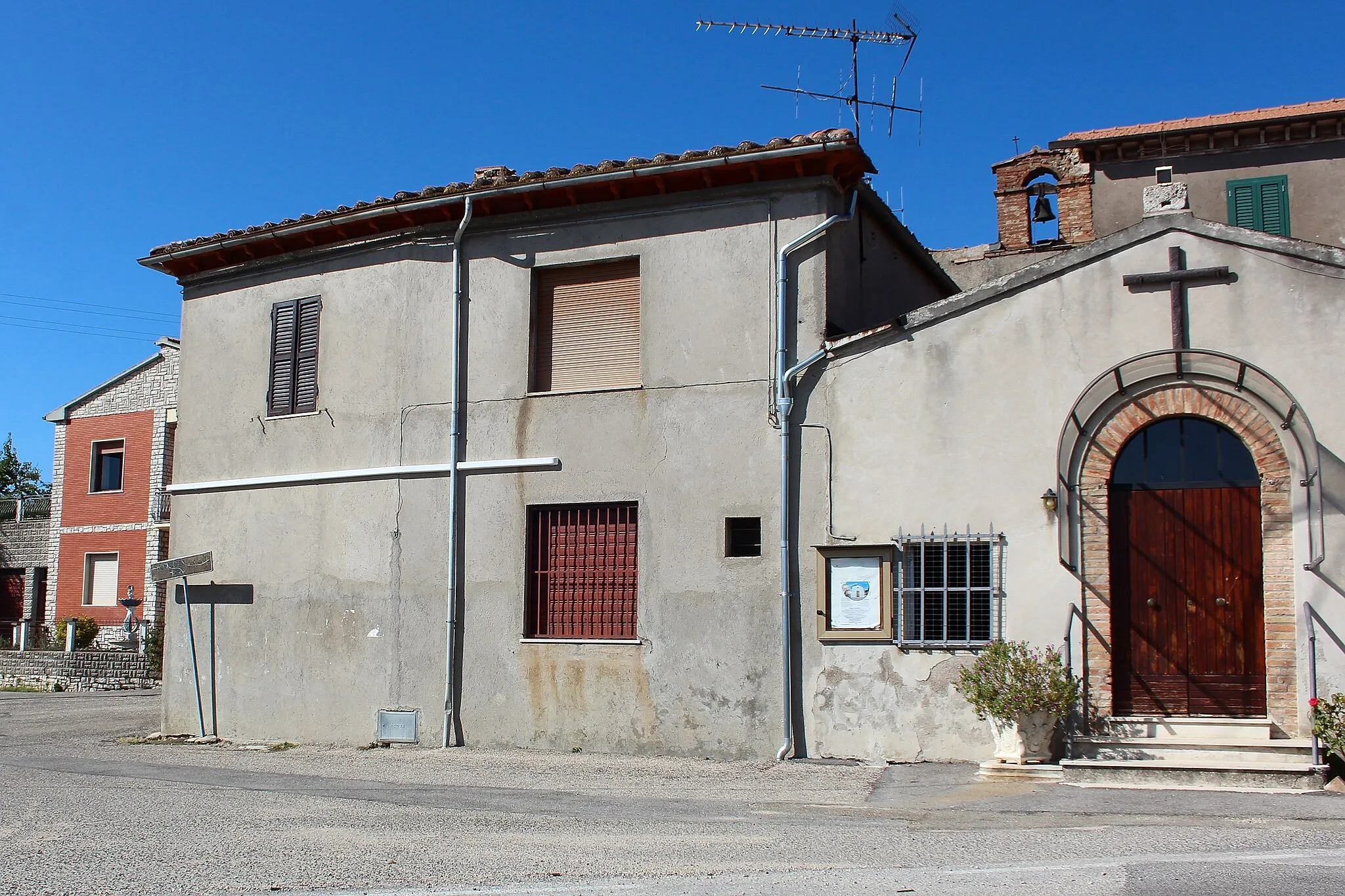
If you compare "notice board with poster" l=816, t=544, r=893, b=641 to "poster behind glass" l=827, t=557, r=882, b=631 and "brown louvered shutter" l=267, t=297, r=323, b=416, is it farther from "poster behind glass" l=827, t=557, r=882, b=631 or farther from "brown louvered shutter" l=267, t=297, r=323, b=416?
"brown louvered shutter" l=267, t=297, r=323, b=416

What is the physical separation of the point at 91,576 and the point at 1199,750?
106 feet

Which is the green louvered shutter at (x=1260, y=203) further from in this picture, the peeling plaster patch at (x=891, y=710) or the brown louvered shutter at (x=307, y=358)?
the brown louvered shutter at (x=307, y=358)

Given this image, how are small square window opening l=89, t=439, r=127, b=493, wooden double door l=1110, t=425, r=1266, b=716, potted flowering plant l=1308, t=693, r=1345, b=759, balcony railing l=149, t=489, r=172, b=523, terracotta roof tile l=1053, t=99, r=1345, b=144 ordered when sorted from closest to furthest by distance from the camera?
potted flowering plant l=1308, t=693, r=1345, b=759 < wooden double door l=1110, t=425, r=1266, b=716 < terracotta roof tile l=1053, t=99, r=1345, b=144 < balcony railing l=149, t=489, r=172, b=523 < small square window opening l=89, t=439, r=127, b=493

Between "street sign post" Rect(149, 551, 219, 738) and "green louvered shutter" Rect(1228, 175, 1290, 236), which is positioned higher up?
"green louvered shutter" Rect(1228, 175, 1290, 236)

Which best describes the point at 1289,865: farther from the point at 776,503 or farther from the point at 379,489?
the point at 379,489

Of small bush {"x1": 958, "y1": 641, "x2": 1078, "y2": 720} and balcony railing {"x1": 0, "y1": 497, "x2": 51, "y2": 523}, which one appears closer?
small bush {"x1": 958, "y1": 641, "x2": 1078, "y2": 720}

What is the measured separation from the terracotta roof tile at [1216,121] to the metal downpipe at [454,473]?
1232 cm

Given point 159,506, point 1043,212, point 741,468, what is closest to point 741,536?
point 741,468

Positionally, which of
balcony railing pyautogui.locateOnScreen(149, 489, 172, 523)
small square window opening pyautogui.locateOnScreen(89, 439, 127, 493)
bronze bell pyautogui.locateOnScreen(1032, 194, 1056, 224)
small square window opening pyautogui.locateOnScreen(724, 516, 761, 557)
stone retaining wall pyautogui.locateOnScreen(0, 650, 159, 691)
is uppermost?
bronze bell pyautogui.locateOnScreen(1032, 194, 1056, 224)

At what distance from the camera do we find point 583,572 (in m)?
13.1

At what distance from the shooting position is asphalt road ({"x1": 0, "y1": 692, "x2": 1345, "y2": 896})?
21.0ft

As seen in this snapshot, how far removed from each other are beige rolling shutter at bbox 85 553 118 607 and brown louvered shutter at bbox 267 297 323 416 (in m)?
22.1

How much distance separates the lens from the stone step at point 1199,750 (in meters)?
9.74

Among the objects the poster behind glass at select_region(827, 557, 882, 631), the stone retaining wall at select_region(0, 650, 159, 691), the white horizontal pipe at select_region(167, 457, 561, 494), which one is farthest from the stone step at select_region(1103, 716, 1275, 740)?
the stone retaining wall at select_region(0, 650, 159, 691)
